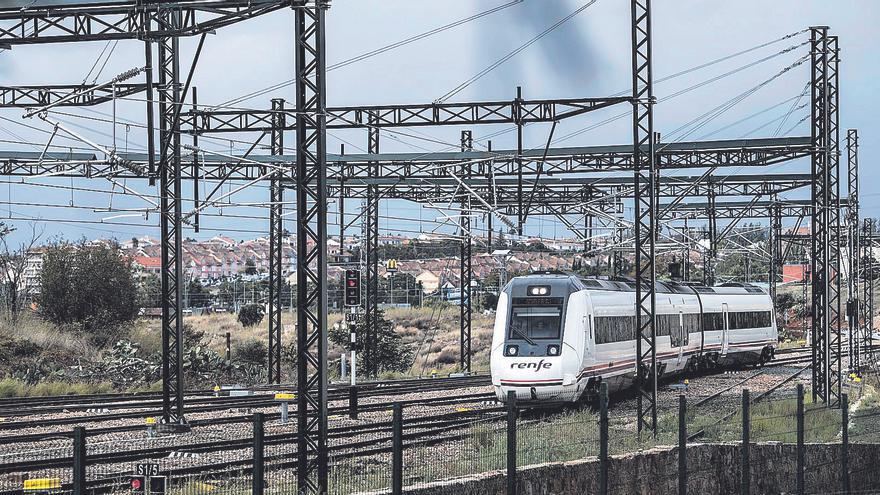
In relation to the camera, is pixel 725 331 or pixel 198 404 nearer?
pixel 198 404

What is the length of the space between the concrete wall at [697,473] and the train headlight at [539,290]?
7202mm

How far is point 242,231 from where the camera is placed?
4691cm

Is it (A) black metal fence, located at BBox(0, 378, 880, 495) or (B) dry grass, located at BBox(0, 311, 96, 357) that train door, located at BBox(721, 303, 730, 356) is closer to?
(A) black metal fence, located at BBox(0, 378, 880, 495)

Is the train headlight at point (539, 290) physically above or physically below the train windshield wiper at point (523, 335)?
above

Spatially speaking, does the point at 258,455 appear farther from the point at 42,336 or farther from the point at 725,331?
the point at 42,336

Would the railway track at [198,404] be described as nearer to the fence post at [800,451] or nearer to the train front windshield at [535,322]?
the train front windshield at [535,322]

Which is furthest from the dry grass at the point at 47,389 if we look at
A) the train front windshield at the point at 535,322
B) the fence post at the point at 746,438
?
the fence post at the point at 746,438

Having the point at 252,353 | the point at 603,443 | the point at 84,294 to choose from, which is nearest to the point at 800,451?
the point at 603,443

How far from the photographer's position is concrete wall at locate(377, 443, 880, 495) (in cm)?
1778

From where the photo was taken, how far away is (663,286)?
37.8 meters

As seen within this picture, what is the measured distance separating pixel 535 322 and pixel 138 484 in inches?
659

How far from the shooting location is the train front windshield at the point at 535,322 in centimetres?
2867

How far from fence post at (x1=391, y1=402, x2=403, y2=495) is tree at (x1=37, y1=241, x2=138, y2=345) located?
45.9 metres

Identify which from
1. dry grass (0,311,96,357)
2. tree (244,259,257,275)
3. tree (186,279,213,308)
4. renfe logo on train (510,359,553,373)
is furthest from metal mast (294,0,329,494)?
tree (244,259,257,275)
